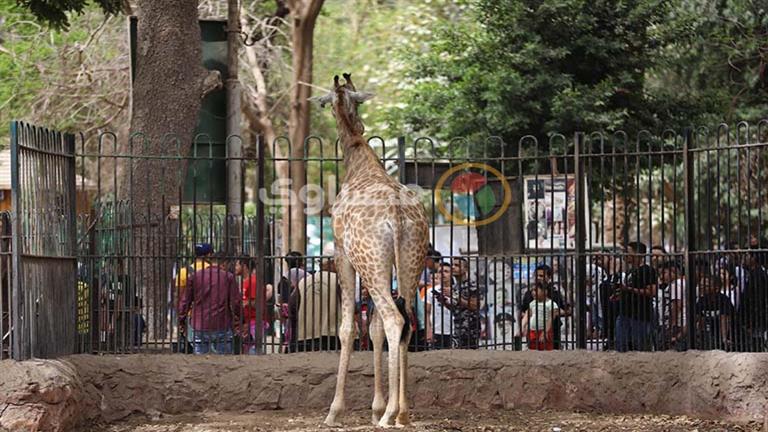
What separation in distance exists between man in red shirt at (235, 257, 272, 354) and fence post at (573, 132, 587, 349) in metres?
3.33

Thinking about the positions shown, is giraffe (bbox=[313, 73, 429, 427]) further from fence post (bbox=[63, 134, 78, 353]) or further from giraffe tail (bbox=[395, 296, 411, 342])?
fence post (bbox=[63, 134, 78, 353])

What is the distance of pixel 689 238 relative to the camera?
12922 mm

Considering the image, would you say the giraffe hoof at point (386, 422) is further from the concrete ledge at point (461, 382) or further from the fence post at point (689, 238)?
the fence post at point (689, 238)

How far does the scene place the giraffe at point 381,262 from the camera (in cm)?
1117

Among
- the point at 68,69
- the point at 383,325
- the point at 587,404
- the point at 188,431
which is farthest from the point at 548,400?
the point at 68,69

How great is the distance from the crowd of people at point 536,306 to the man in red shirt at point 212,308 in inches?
0.4

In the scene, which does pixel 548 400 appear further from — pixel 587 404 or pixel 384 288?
pixel 384 288

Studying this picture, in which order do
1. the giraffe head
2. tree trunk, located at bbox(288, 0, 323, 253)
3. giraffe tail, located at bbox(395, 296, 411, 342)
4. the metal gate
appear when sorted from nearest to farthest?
the metal gate
giraffe tail, located at bbox(395, 296, 411, 342)
the giraffe head
tree trunk, located at bbox(288, 0, 323, 253)

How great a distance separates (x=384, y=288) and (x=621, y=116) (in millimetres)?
9168

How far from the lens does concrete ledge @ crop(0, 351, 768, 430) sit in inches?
475

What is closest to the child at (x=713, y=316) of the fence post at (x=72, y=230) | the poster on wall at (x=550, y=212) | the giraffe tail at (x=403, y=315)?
the poster on wall at (x=550, y=212)

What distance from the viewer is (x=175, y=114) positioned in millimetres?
15422

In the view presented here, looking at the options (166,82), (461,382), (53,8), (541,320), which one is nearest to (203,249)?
(461,382)

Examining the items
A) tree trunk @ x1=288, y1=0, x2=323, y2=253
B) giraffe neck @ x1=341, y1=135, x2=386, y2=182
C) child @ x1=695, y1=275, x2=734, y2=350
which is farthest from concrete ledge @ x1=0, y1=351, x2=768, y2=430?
tree trunk @ x1=288, y1=0, x2=323, y2=253
